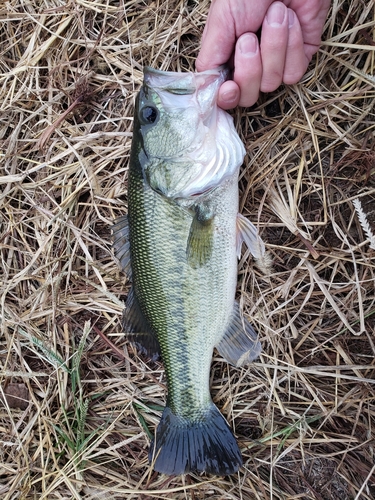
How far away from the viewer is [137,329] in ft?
8.38

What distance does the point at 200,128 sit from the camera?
6.83 feet

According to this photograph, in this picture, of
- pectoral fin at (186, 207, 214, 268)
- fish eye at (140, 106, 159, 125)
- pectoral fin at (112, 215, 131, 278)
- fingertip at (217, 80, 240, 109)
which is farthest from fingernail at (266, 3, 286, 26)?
pectoral fin at (112, 215, 131, 278)

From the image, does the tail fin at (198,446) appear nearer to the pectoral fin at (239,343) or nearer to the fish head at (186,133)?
the pectoral fin at (239,343)

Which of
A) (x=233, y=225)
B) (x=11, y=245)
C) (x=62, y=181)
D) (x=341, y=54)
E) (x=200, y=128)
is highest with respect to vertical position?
(x=341, y=54)

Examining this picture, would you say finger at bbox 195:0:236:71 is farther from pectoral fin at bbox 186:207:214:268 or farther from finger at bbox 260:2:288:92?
pectoral fin at bbox 186:207:214:268

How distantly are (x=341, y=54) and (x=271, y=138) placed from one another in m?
0.56

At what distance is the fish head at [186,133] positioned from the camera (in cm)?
208

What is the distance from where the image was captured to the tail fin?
239 cm

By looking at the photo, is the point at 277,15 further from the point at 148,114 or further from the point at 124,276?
the point at 124,276

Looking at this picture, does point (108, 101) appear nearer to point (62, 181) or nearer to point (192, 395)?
point (62, 181)

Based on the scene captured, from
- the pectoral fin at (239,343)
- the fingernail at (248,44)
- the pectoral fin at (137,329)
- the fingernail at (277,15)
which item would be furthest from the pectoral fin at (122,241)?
the fingernail at (277,15)

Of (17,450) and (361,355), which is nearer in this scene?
(361,355)

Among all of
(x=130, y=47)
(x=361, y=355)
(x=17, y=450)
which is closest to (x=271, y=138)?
(x=130, y=47)

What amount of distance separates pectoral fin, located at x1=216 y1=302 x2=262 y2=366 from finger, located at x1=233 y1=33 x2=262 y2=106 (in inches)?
47.9
